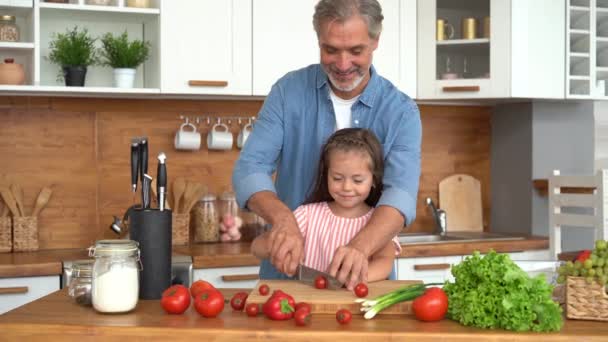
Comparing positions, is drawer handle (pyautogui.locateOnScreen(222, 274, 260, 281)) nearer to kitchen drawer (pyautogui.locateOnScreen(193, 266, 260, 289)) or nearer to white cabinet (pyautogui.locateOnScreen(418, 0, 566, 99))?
kitchen drawer (pyautogui.locateOnScreen(193, 266, 260, 289))

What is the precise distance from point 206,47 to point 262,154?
1452 mm

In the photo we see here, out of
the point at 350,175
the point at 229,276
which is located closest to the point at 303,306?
the point at 350,175

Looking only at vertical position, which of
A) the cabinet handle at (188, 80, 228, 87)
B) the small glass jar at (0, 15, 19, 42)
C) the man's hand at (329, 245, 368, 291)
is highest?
the small glass jar at (0, 15, 19, 42)

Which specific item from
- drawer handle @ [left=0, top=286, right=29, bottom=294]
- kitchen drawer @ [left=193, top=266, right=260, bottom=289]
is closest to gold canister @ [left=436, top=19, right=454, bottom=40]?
kitchen drawer @ [left=193, top=266, right=260, bottom=289]

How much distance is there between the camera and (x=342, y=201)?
2303 millimetres

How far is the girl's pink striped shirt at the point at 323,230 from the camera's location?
2.34 meters

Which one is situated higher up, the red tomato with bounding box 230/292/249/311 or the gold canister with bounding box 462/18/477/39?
the gold canister with bounding box 462/18/477/39

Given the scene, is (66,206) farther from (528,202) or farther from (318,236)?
(528,202)

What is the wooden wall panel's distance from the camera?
378 centimetres

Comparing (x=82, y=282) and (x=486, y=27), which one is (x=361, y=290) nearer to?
(x=82, y=282)

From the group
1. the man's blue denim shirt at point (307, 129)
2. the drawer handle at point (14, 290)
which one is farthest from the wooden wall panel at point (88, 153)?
the man's blue denim shirt at point (307, 129)

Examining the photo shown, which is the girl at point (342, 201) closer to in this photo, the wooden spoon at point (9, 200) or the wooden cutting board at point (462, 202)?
the wooden spoon at point (9, 200)

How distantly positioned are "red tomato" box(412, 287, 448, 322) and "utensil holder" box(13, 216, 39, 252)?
2283 mm

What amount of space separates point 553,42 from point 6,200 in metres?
2.55
